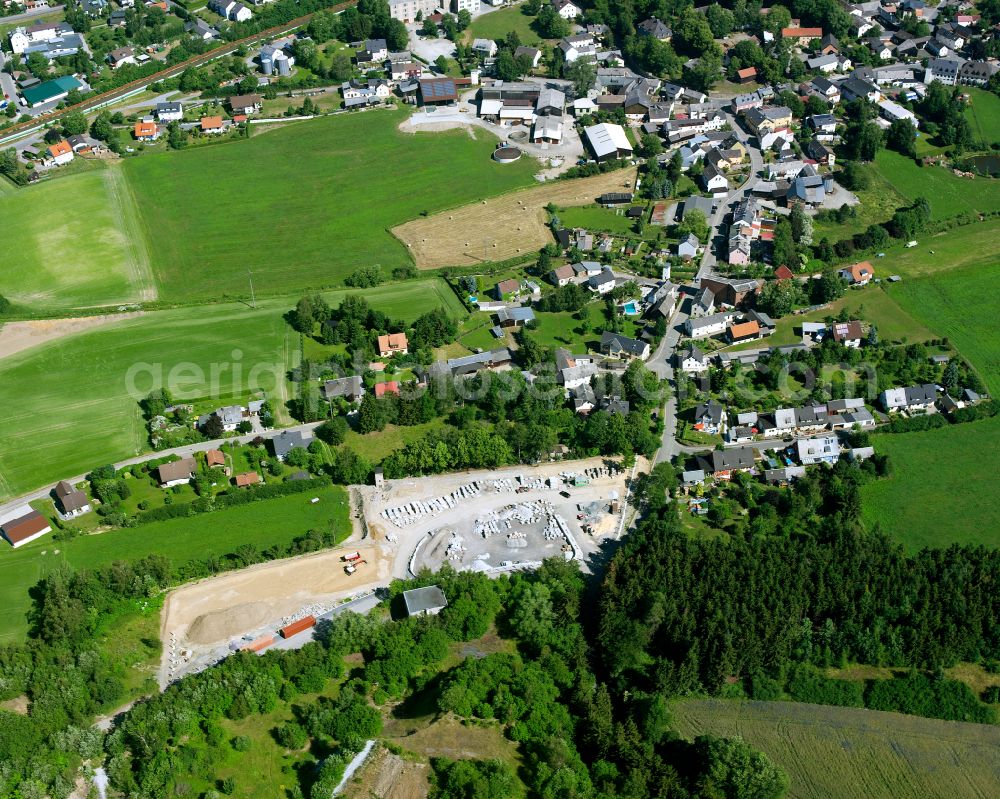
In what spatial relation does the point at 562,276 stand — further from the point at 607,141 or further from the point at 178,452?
the point at 178,452

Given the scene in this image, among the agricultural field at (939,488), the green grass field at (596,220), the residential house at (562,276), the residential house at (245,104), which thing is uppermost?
the residential house at (245,104)

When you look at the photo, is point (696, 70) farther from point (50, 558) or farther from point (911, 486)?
point (50, 558)

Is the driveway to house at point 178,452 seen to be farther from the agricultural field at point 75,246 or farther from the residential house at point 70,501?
the agricultural field at point 75,246

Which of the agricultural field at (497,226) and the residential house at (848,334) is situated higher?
the agricultural field at (497,226)

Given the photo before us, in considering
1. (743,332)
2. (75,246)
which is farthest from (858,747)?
(75,246)

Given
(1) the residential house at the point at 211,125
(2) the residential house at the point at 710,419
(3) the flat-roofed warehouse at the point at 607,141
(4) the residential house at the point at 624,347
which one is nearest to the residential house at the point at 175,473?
(4) the residential house at the point at 624,347

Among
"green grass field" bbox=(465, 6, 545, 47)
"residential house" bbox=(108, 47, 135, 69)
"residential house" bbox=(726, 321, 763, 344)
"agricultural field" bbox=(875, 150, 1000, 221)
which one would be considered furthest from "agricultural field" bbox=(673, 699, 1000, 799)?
"residential house" bbox=(108, 47, 135, 69)
